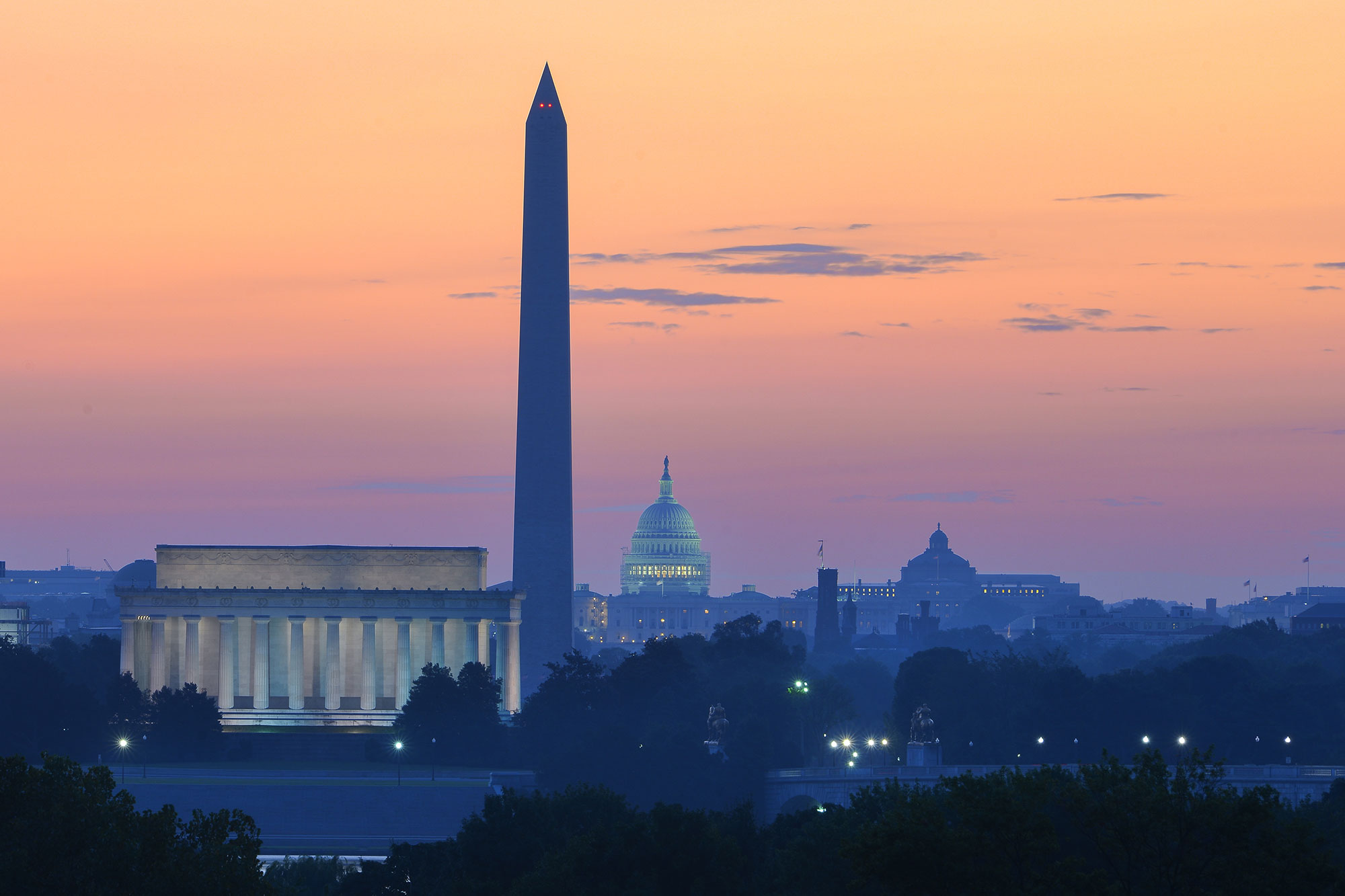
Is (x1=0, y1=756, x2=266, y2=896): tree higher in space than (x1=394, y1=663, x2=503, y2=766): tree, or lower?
lower

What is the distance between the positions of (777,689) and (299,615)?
36170 mm

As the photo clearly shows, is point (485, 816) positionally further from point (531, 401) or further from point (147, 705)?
point (531, 401)

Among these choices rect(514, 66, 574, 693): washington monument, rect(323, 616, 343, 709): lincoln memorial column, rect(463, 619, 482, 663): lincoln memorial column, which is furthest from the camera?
rect(463, 619, 482, 663): lincoln memorial column

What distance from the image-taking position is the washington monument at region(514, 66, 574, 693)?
594ft

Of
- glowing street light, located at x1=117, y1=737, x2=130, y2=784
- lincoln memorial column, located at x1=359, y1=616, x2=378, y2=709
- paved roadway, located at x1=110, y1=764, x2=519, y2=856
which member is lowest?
paved roadway, located at x1=110, y1=764, x2=519, y2=856

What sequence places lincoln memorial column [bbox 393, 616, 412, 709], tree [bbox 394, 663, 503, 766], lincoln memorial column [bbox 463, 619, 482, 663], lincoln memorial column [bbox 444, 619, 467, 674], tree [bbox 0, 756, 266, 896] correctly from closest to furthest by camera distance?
tree [bbox 0, 756, 266, 896] < tree [bbox 394, 663, 503, 766] < lincoln memorial column [bbox 393, 616, 412, 709] < lincoln memorial column [bbox 463, 619, 482, 663] < lincoln memorial column [bbox 444, 619, 467, 674]

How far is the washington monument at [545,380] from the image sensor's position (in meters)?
181

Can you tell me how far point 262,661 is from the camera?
18988 centimetres

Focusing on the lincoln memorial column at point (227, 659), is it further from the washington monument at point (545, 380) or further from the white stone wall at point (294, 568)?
the washington monument at point (545, 380)

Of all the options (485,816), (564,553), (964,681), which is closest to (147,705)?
(564,553)

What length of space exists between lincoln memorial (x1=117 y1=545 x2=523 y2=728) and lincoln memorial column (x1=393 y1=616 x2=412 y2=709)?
7 centimetres

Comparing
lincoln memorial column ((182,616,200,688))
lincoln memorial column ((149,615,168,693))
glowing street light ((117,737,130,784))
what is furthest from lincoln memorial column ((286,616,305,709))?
glowing street light ((117,737,130,784))

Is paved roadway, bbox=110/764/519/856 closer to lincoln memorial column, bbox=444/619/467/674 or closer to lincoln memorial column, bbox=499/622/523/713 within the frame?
lincoln memorial column, bbox=499/622/523/713

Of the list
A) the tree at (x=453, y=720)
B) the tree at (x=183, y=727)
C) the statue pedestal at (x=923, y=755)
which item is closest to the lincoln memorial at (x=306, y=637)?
the tree at (x=453, y=720)
